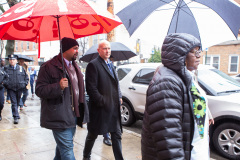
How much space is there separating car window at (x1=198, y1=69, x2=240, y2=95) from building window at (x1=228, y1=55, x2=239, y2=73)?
17.6m

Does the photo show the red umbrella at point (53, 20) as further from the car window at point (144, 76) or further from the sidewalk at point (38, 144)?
the car window at point (144, 76)

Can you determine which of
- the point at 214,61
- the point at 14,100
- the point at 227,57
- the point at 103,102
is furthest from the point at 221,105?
the point at 214,61

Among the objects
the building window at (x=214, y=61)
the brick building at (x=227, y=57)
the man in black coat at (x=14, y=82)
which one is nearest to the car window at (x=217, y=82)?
the man in black coat at (x=14, y=82)

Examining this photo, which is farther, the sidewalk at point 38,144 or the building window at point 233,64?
the building window at point 233,64

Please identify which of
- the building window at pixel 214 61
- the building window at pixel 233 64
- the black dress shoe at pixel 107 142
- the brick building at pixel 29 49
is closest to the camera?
the black dress shoe at pixel 107 142

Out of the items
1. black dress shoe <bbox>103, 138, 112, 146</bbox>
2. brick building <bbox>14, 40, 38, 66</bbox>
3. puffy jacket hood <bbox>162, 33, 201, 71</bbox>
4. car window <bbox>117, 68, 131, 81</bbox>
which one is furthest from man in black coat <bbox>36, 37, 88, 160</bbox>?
brick building <bbox>14, 40, 38, 66</bbox>

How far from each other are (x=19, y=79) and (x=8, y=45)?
6567 mm

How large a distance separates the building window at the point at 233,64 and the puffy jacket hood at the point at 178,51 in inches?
834

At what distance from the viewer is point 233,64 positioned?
809 inches

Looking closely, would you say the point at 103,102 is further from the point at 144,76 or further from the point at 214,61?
the point at 214,61

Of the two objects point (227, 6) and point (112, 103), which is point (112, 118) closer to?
point (112, 103)

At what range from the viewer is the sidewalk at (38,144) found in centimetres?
385

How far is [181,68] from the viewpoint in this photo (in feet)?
5.46

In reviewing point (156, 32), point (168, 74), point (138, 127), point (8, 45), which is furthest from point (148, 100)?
Answer: point (8, 45)
